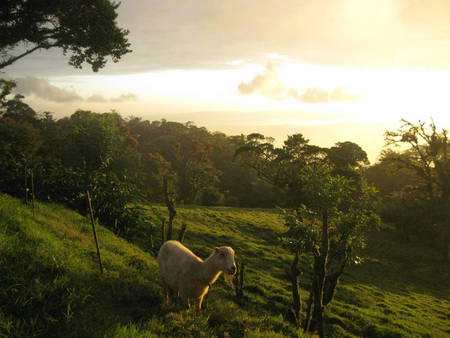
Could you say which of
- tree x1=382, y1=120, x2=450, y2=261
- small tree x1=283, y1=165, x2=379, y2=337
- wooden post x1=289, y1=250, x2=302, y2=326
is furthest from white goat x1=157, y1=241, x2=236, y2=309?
tree x1=382, y1=120, x2=450, y2=261

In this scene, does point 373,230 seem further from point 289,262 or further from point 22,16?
point 22,16

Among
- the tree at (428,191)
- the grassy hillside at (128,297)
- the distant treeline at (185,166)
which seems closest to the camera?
the grassy hillside at (128,297)

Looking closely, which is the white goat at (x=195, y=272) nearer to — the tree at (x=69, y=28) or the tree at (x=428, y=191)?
the tree at (x=69, y=28)

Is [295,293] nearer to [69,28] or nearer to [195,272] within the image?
[195,272]

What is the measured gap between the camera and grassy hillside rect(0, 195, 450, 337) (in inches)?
263

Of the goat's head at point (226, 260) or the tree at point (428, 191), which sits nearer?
the goat's head at point (226, 260)

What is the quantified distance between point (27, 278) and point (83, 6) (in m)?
15.3

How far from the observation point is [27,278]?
736cm

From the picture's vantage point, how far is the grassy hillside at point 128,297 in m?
6.68

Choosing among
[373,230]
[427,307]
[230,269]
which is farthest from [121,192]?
[373,230]

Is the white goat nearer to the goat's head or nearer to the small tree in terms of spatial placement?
the goat's head

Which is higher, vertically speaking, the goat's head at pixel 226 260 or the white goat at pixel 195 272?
the goat's head at pixel 226 260

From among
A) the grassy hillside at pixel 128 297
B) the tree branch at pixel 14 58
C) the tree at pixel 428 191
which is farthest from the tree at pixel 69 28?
the tree at pixel 428 191

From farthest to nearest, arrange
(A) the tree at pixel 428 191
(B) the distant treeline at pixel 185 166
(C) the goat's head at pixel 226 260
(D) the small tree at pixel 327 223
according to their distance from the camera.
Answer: (A) the tree at pixel 428 191 < (B) the distant treeline at pixel 185 166 < (D) the small tree at pixel 327 223 < (C) the goat's head at pixel 226 260
